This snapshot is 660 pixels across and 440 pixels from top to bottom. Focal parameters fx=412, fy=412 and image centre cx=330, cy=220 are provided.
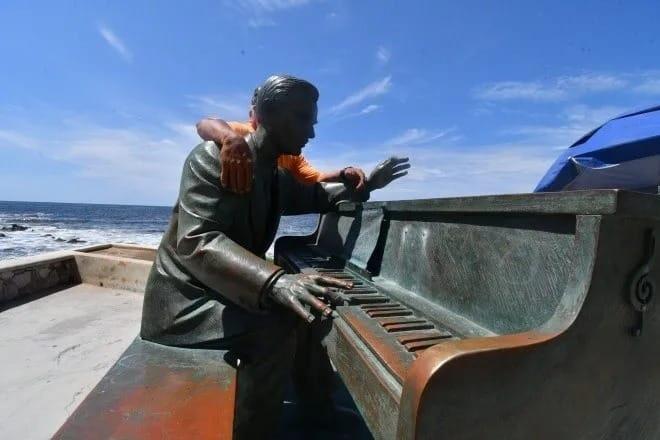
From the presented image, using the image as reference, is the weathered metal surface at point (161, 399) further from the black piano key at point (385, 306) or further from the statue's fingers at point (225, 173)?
the statue's fingers at point (225, 173)

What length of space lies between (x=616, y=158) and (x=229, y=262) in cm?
500

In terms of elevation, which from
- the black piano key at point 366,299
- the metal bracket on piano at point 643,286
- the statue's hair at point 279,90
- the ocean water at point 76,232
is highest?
the statue's hair at point 279,90

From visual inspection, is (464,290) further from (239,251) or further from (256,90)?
(256,90)

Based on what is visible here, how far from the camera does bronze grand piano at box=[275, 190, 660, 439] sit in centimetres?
87

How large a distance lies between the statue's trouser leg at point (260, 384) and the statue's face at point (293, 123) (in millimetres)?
1051

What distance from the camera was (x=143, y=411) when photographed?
1.71 m

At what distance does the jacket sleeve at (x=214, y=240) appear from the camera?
6.03 ft

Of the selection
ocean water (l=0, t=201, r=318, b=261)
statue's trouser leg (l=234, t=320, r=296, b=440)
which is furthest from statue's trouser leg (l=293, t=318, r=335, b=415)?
ocean water (l=0, t=201, r=318, b=261)

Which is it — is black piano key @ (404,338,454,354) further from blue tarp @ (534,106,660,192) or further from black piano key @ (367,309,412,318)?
blue tarp @ (534,106,660,192)

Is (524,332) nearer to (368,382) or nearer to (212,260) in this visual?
(368,382)

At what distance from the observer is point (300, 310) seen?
60.7 inches

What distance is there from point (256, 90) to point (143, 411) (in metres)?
1.75

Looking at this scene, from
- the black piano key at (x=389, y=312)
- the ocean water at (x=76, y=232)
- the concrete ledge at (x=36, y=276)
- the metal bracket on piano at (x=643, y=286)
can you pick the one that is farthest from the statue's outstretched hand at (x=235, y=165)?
the ocean water at (x=76, y=232)

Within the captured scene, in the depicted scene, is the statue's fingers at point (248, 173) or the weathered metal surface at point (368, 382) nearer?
the weathered metal surface at point (368, 382)
